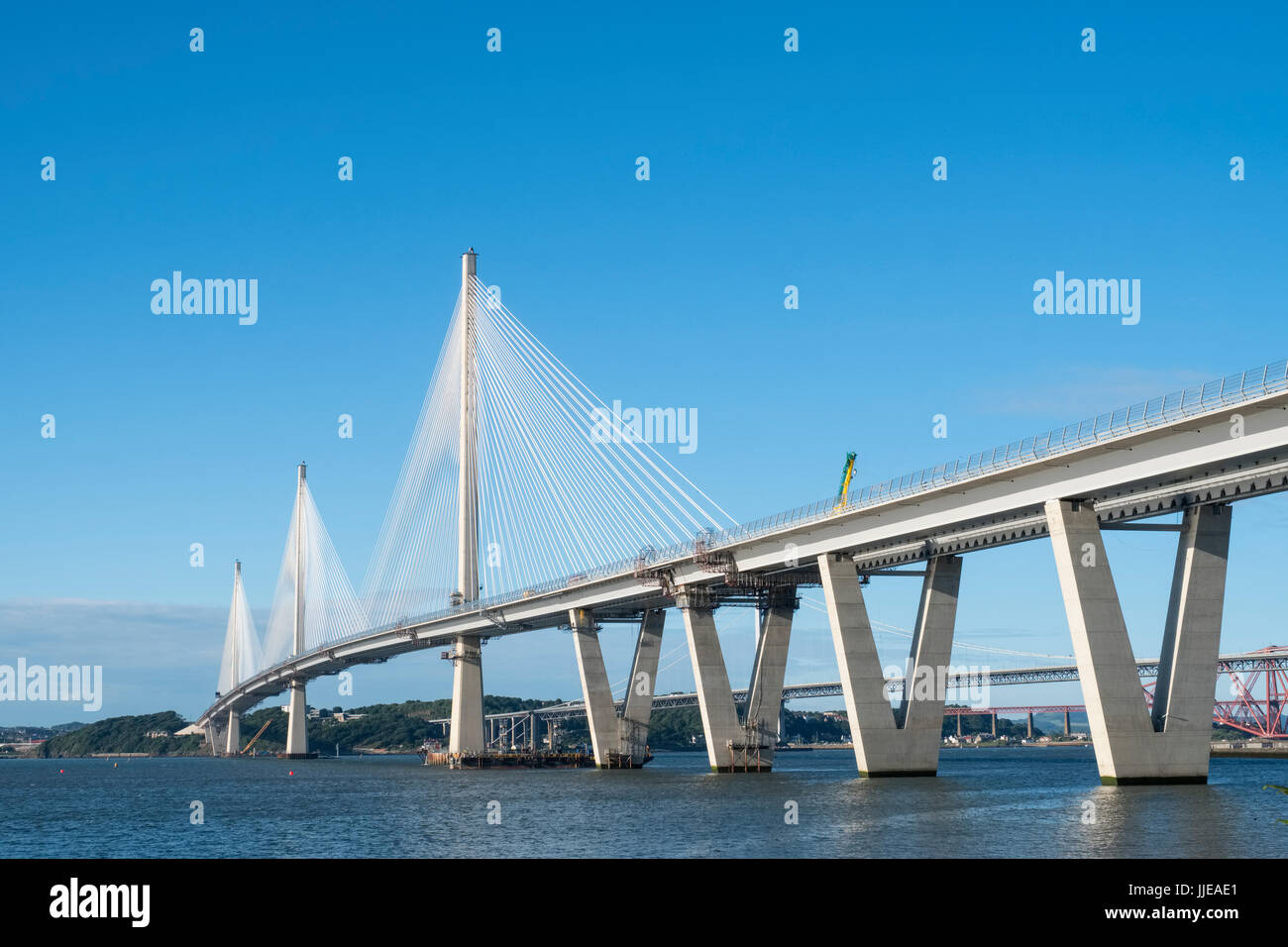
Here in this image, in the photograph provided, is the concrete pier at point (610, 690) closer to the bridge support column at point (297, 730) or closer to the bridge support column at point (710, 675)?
the bridge support column at point (710, 675)

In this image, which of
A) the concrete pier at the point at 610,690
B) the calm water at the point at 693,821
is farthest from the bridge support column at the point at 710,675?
the concrete pier at the point at 610,690

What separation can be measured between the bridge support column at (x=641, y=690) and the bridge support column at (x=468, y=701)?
15.7 meters

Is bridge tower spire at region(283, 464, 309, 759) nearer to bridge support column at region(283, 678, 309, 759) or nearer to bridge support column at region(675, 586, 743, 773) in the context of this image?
bridge support column at region(283, 678, 309, 759)

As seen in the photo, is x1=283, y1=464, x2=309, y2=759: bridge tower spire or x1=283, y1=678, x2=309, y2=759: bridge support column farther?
x1=283, y1=678, x2=309, y2=759: bridge support column

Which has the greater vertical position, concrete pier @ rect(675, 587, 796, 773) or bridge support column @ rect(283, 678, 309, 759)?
concrete pier @ rect(675, 587, 796, 773)

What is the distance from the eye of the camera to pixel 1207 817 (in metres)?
37.8

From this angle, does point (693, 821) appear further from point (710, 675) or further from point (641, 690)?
point (641, 690)

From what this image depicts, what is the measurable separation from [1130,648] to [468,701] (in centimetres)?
7128

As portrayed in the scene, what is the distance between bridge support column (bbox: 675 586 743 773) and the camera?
271 ft

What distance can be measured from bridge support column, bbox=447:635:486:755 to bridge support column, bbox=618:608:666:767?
618 inches

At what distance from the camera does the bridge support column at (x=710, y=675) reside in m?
82.6

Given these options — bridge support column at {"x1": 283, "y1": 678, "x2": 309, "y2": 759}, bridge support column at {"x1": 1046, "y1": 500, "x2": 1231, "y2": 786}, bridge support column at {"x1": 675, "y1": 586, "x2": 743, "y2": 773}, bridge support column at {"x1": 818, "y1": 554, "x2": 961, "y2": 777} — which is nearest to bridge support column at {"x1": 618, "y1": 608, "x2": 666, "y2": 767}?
bridge support column at {"x1": 675, "y1": 586, "x2": 743, "y2": 773}
